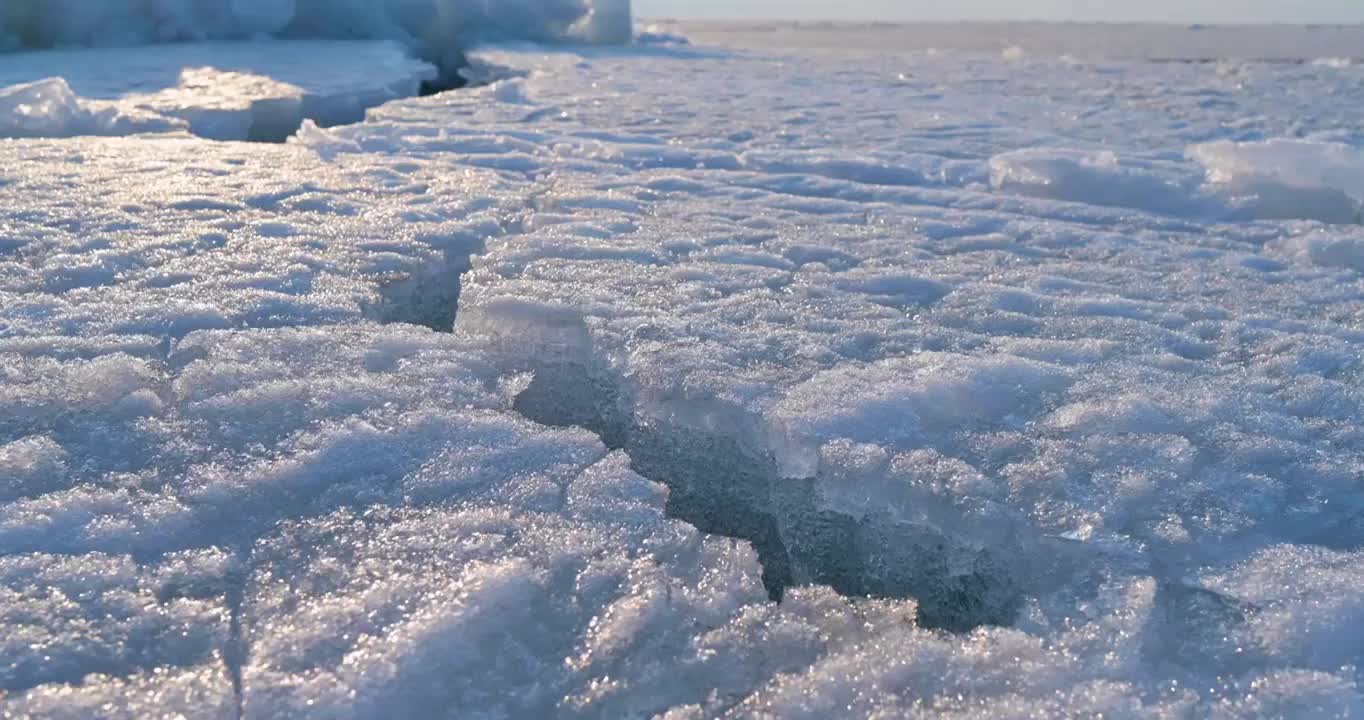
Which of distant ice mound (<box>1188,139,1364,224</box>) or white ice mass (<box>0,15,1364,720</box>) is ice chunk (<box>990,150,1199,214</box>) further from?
distant ice mound (<box>1188,139,1364,224</box>)

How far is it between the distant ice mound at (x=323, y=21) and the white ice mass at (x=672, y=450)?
7.94m

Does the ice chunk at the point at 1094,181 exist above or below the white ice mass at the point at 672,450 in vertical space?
above

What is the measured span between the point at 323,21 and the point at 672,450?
1275cm

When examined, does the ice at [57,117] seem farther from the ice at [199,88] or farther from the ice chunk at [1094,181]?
the ice chunk at [1094,181]

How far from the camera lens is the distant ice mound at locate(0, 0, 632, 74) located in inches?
409

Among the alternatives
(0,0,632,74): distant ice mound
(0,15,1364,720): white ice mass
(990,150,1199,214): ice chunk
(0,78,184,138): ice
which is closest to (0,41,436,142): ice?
(0,78,184,138): ice

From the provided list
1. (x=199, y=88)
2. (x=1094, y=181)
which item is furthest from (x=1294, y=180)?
(x=199, y=88)

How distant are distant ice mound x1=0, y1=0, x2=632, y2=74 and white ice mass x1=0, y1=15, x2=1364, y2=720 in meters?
7.94

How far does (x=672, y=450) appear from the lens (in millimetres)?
2041

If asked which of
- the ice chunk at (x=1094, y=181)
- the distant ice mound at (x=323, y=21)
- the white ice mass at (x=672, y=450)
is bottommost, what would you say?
the white ice mass at (x=672, y=450)

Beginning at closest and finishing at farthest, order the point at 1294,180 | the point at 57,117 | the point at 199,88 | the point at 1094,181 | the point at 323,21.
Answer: the point at 1294,180 < the point at 1094,181 < the point at 57,117 < the point at 199,88 < the point at 323,21

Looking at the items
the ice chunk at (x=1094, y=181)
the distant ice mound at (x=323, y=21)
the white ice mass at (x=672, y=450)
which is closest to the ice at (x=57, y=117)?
the white ice mass at (x=672, y=450)

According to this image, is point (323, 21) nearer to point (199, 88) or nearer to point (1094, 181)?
point (199, 88)

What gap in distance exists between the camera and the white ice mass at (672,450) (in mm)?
1344
